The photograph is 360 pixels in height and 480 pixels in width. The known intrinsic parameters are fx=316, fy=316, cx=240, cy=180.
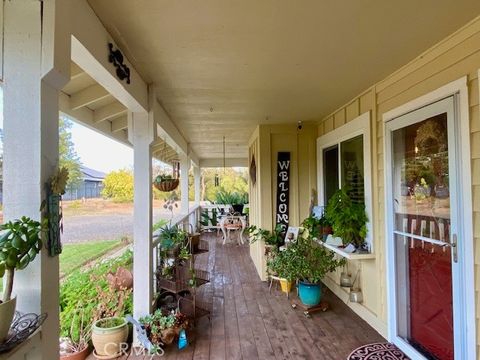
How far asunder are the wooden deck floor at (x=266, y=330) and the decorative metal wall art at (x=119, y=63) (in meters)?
2.19

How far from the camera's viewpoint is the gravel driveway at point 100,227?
3.06 metres

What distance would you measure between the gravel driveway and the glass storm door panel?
2582mm

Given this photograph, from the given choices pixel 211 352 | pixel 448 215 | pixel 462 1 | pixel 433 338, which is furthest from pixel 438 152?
pixel 211 352

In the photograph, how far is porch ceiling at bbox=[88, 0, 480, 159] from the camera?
5.49 ft

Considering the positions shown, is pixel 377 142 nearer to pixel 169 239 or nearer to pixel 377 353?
pixel 377 353

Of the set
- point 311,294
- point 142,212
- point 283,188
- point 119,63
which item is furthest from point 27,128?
point 283,188

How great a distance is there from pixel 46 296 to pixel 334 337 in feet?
8.22

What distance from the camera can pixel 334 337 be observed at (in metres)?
2.90

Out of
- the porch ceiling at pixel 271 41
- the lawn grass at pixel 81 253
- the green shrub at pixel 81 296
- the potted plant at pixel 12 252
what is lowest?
the green shrub at pixel 81 296

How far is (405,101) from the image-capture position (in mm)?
2562

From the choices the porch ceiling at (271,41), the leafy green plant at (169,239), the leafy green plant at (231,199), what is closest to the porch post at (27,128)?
the porch ceiling at (271,41)

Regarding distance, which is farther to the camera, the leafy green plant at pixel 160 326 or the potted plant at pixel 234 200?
the potted plant at pixel 234 200

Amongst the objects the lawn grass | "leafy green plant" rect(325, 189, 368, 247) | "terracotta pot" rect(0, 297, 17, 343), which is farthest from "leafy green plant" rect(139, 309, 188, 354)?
"leafy green plant" rect(325, 189, 368, 247)

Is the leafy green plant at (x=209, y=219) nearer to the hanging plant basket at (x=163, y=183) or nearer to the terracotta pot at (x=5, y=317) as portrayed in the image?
the hanging plant basket at (x=163, y=183)
